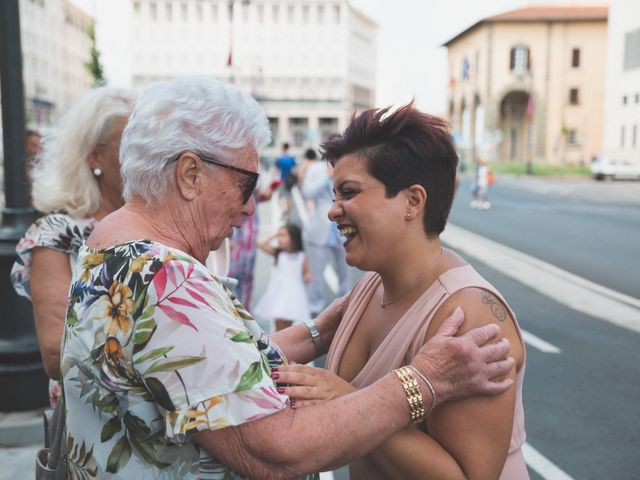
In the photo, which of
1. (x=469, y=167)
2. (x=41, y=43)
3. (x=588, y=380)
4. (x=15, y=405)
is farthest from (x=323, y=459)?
(x=41, y=43)

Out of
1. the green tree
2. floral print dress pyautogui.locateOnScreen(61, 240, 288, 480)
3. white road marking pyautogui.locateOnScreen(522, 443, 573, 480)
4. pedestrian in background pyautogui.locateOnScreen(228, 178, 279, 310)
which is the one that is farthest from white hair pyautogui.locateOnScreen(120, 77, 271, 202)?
the green tree

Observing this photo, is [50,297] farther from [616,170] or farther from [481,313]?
[616,170]

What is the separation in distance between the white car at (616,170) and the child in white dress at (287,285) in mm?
44987

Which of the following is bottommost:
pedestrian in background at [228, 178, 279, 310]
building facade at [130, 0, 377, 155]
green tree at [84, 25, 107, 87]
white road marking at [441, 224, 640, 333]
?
white road marking at [441, 224, 640, 333]

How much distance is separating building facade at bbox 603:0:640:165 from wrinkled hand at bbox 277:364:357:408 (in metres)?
55.0

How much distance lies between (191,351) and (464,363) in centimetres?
68

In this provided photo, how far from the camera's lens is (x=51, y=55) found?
8475 centimetres

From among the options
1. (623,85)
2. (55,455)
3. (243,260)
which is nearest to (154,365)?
(55,455)

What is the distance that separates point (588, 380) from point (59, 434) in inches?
209

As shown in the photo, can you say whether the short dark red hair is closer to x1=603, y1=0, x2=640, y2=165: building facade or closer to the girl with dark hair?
the girl with dark hair

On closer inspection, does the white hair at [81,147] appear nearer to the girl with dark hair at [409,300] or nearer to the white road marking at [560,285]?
the girl with dark hair at [409,300]

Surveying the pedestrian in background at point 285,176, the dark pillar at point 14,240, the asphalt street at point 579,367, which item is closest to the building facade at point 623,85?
the asphalt street at point 579,367

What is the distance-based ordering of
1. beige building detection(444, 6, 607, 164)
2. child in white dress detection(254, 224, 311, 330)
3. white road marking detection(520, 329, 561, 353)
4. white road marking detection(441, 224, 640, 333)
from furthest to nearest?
beige building detection(444, 6, 607, 164) → white road marking detection(441, 224, 640, 333) → child in white dress detection(254, 224, 311, 330) → white road marking detection(520, 329, 561, 353)

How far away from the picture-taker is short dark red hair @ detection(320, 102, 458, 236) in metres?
2.09
